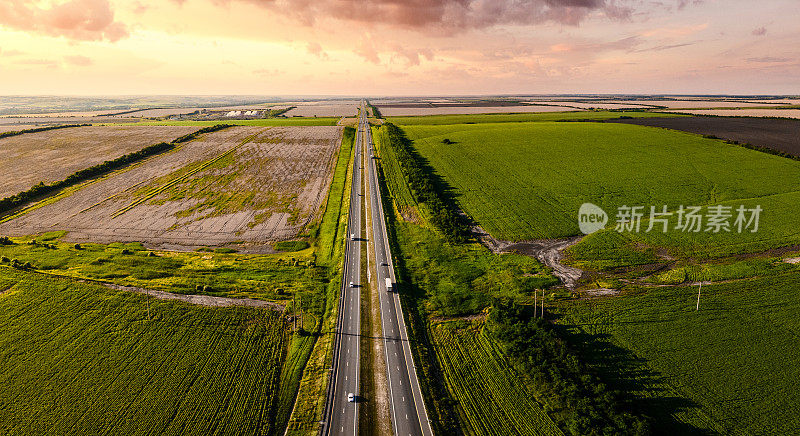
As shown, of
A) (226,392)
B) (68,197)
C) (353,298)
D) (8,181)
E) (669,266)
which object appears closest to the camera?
(226,392)

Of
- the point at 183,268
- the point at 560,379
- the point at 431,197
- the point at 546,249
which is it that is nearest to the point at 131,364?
the point at 183,268

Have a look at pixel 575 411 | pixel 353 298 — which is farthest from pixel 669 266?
pixel 353 298

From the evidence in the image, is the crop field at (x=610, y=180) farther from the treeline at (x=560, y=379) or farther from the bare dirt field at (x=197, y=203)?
the bare dirt field at (x=197, y=203)

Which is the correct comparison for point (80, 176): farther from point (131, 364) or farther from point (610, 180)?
point (610, 180)

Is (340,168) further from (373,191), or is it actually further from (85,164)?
(85,164)

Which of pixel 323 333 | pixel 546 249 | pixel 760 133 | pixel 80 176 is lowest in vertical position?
pixel 323 333

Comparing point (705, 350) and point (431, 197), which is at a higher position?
point (431, 197)

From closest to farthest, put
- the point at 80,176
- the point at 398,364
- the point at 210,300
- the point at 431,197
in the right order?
1. the point at 398,364
2. the point at 210,300
3. the point at 431,197
4. the point at 80,176
